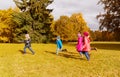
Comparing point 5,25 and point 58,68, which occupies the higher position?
point 5,25

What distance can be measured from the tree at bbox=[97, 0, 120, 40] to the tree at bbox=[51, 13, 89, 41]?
36870mm

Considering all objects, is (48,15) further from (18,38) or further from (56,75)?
(56,75)

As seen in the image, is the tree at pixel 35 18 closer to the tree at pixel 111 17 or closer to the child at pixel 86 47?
the tree at pixel 111 17

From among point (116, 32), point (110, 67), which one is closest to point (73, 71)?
point (110, 67)

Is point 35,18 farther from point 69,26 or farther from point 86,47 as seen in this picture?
point 86,47

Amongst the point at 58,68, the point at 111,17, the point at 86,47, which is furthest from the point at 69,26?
the point at 58,68

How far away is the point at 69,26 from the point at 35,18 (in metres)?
27.6

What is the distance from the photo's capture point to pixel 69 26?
8956 cm

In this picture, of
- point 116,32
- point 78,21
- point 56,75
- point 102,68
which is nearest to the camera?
point 56,75

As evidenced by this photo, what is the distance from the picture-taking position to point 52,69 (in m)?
17.9

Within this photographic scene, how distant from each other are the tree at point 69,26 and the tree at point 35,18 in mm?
20522

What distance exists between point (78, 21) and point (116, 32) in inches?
1962

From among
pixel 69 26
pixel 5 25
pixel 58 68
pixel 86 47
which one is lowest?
pixel 58 68

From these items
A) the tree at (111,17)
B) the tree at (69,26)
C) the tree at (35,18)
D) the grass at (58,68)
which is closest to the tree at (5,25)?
the tree at (35,18)
